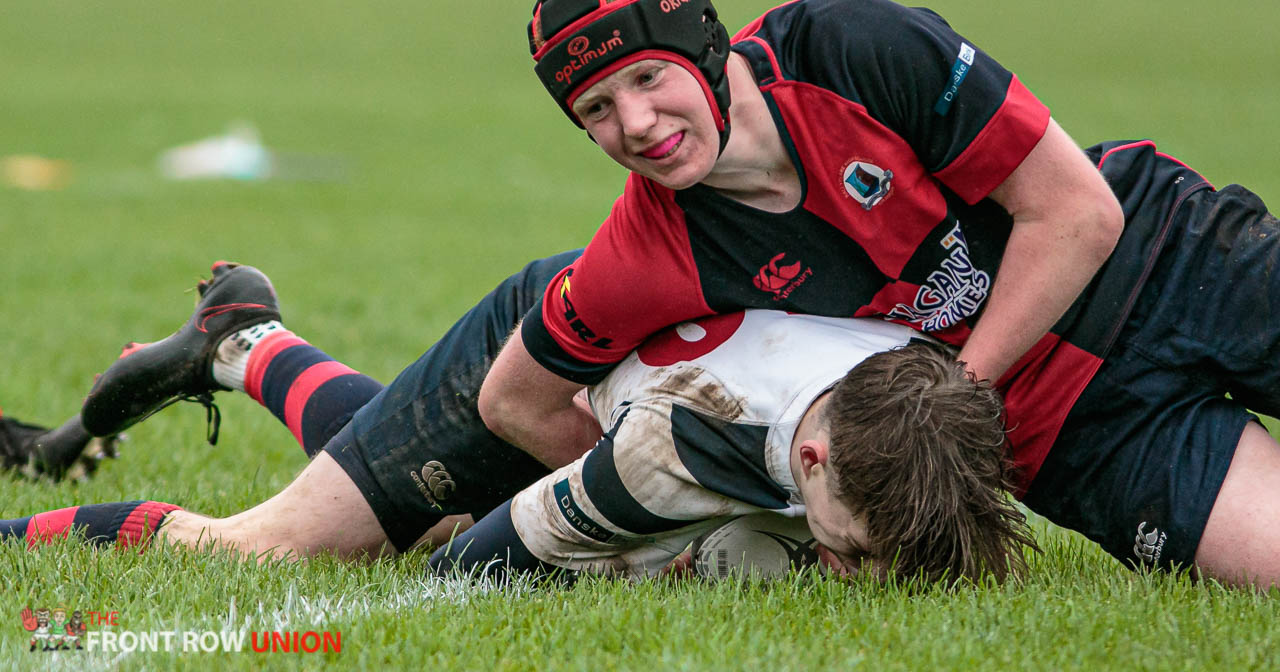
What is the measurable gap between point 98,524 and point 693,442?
1.77 m

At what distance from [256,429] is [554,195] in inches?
428

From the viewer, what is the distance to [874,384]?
3.28 m

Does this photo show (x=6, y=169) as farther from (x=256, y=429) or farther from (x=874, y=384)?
(x=874, y=384)

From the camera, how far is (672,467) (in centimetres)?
336

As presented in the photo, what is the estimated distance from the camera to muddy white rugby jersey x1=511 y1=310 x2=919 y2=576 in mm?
3379

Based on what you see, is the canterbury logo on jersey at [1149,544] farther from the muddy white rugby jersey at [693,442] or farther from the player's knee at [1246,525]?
the muddy white rugby jersey at [693,442]

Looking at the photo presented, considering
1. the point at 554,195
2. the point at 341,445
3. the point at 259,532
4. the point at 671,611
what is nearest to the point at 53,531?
the point at 259,532

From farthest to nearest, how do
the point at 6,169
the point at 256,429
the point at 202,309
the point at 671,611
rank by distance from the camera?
the point at 6,169
the point at 256,429
the point at 202,309
the point at 671,611

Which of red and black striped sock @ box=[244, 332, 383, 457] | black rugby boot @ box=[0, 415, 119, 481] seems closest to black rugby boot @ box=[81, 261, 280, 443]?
red and black striped sock @ box=[244, 332, 383, 457]

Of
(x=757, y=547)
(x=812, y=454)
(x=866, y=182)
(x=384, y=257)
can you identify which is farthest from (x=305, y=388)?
(x=384, y=257)

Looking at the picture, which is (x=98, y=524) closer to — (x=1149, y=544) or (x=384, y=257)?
(x=1149, y=544)

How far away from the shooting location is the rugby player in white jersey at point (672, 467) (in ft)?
10.6

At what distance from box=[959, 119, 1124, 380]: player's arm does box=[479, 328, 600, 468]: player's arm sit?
111 cm

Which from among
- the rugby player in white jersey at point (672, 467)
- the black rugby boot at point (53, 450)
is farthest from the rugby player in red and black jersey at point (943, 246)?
the black rugby boot at point (53, 450)
